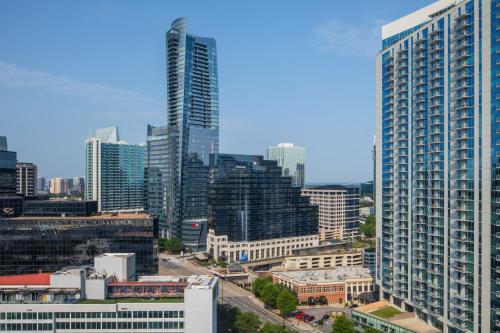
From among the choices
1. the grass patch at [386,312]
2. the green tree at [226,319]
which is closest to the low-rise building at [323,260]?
the grass patch at [386,312]

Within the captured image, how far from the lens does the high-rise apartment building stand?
68812mm

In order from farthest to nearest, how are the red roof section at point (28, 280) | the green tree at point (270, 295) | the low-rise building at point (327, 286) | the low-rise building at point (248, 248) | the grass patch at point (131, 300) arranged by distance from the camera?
the low-rise building at point (248, 248) → the low-rise building at point (327, 286) → the green tree at point (270, 295) → the red roof section at point (28, 280) → the grass patch at point (131, 300)

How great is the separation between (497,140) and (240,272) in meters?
88.6

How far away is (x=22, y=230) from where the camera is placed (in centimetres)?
9406

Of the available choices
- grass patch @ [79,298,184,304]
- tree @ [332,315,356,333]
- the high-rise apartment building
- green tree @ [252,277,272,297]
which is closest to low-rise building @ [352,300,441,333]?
the high-rise apartment building

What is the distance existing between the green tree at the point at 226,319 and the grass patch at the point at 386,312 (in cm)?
2461

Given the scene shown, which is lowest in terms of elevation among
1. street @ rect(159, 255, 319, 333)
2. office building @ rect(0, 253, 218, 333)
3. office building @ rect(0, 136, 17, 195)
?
street @ rect(159, 255, 319, 333)

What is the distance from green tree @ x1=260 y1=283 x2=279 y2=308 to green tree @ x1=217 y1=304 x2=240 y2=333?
19833 mm

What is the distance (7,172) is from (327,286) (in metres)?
115

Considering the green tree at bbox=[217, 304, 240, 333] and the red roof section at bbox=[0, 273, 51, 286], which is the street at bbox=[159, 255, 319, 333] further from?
the red roof section at bbox=[0, 273, 51, 286]

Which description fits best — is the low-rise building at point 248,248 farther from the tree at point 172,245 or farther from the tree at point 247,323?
the tree at point 247,323

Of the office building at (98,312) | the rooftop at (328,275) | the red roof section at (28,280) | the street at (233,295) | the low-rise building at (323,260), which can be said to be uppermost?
the red roof section at (28,280)

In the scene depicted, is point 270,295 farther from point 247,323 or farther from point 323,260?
point 323,260

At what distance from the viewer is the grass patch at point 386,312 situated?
283 ft
